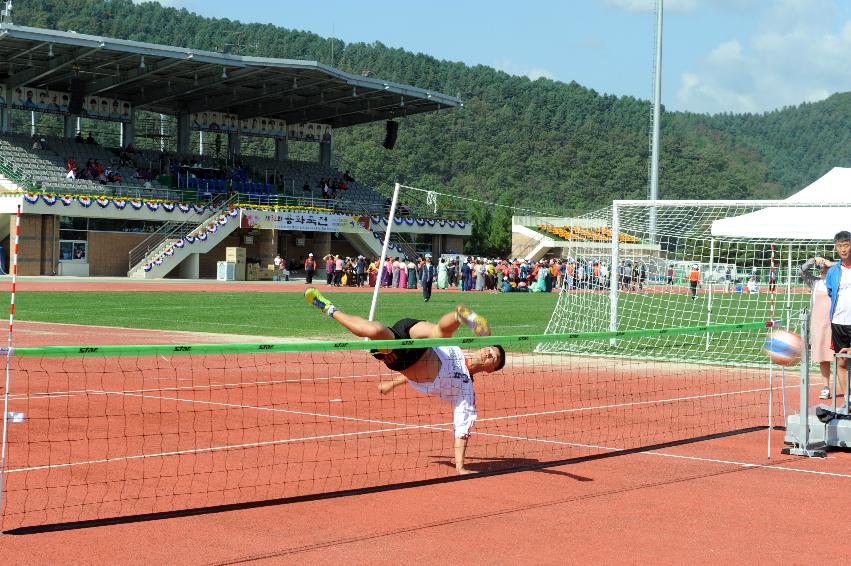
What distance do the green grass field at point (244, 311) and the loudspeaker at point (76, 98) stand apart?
22857 mm

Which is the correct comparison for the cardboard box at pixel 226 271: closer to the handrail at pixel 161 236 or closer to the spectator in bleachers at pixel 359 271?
the handrail at pixel 161 236

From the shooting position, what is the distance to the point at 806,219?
19297mm

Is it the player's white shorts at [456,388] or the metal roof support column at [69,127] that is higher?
the metal roof support column at [69,127]

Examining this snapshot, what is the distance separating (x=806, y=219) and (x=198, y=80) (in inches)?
1864

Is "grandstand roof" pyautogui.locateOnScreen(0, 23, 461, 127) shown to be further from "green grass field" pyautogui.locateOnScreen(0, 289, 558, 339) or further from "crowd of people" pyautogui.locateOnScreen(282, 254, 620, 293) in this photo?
"green grass field" pyautogui.locateOnScreen(0, 289, 558, 339)

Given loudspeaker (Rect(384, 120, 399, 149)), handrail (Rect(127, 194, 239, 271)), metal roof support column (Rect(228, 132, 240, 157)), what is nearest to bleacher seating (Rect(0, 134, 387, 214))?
metal roof support column (Rect(228, 132, 240, 157))

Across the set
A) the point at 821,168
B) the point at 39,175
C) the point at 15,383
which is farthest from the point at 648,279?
the point at 821,168

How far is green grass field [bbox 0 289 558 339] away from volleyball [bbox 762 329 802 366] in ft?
41.2

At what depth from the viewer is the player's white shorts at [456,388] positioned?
910cm

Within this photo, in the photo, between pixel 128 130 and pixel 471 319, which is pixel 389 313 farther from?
pixel 128 130

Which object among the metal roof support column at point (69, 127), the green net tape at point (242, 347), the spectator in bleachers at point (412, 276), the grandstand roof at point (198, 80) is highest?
the grandstand roof at point (198, 80)

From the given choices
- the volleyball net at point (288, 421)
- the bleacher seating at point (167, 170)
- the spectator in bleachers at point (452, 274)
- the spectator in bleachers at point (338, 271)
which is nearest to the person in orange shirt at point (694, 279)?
the volleyball net at point (288, 421)

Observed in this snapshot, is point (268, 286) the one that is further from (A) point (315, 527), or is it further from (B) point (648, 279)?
(A) point (315, 527)

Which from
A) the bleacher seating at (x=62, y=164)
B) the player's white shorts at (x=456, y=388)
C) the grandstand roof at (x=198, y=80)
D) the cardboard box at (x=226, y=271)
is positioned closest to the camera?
the player's white shorts at (x=456, y=388)
